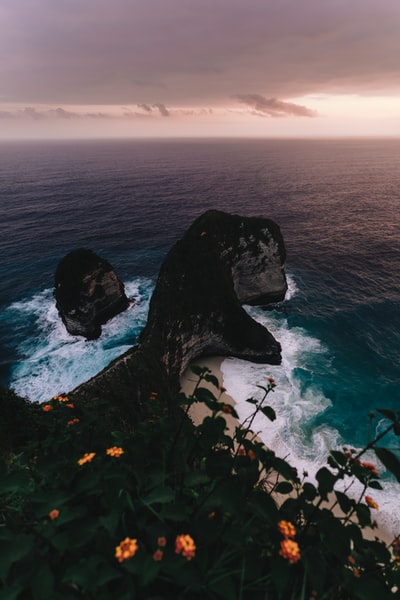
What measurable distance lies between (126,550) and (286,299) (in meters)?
43.4

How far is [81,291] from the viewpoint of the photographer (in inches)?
1453

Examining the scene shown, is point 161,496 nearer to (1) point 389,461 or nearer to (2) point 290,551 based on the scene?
(2) point 290,551

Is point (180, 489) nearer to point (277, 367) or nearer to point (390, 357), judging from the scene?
point (277, 367)

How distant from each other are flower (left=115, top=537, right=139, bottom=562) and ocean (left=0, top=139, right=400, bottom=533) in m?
22.4

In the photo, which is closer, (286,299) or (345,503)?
(345,503)

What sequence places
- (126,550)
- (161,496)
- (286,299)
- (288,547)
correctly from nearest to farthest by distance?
1. (126,550)
2. (288,547)
3. (161,496)
4. (286,299)

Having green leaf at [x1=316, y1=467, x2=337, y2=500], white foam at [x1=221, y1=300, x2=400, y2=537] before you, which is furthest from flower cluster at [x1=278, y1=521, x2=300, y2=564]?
white foam at [x1=221, y1=300, x2=400, y2=537]

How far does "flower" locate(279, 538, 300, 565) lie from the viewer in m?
2.88

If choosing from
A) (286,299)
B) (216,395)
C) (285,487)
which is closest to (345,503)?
(285,487)

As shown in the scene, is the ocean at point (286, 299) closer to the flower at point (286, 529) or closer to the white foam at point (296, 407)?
the white foam at point (296, 407)

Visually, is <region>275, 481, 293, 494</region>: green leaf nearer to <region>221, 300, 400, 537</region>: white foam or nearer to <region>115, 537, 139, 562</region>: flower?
<region>115, 537, 139, 562</region>: flower

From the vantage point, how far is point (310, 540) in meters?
3.52

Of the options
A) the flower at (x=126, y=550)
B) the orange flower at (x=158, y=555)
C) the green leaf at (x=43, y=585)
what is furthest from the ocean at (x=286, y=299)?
the green leaf at (x=43, y=585)

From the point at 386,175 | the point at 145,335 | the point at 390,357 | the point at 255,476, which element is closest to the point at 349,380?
the point at 390,357
